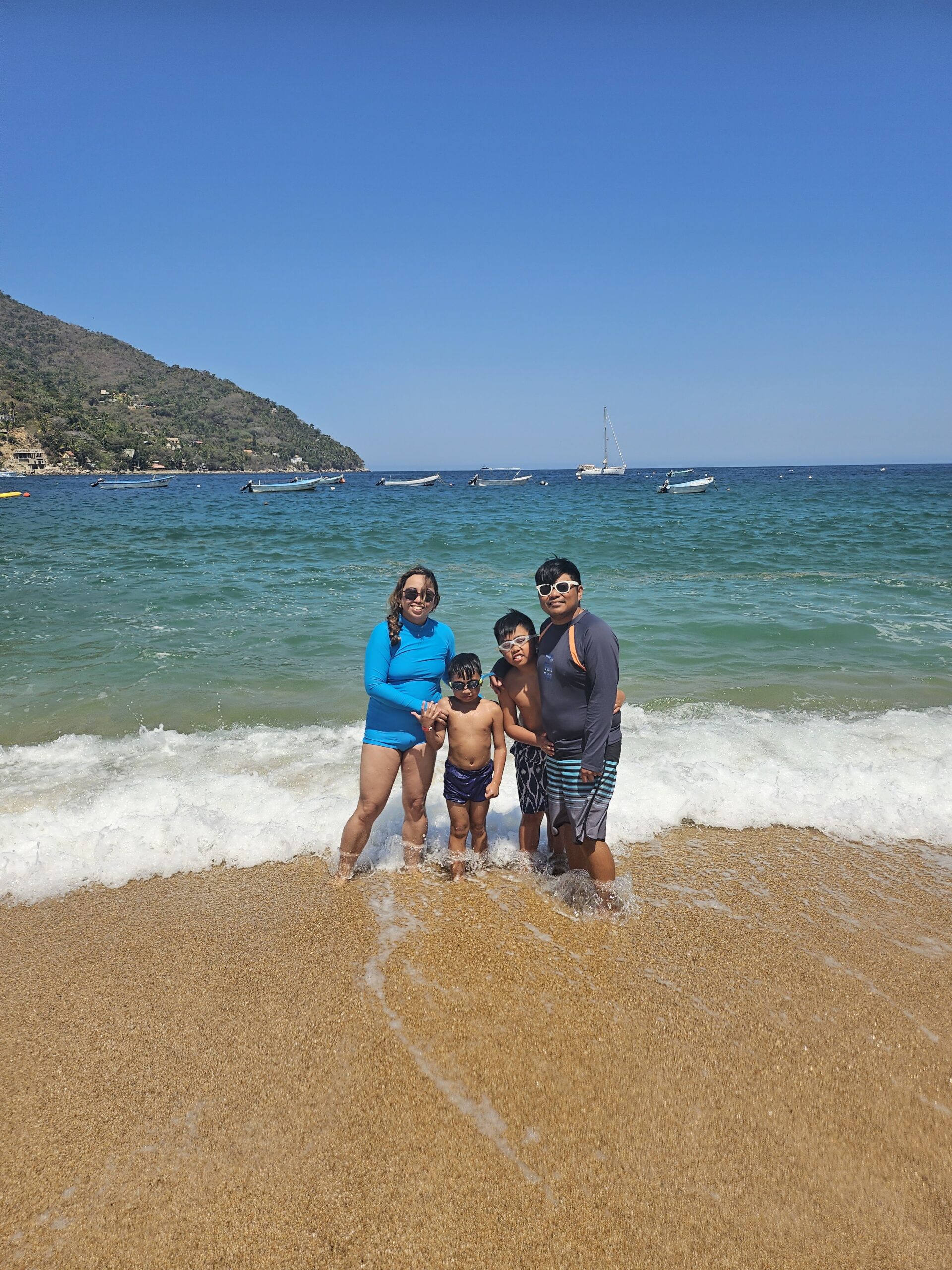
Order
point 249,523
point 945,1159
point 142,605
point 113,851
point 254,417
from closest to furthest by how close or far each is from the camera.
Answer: point 945,1159 → point 113,851 → point 142,605 → point 249,523 → point 254,417

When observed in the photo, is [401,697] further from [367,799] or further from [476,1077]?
[476,1077]

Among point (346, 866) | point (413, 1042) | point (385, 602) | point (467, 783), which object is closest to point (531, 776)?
point (467, 783)

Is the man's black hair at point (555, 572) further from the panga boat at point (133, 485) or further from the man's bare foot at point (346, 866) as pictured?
the panga boat at point (133, 485)

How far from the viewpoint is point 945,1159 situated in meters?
2.49

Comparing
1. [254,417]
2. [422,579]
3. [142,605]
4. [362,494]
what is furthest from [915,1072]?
[254,417]

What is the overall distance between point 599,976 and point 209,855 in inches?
107

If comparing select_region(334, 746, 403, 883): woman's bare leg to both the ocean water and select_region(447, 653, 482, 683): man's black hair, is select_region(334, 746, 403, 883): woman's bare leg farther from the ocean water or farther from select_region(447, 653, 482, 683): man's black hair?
select_region(447, 653, 482, 683): man's black hair

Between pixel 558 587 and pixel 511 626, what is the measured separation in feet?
1.55

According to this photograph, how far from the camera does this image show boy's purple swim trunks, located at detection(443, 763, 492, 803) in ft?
14.1

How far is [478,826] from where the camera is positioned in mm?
4453

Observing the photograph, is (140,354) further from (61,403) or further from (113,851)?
(113,851)

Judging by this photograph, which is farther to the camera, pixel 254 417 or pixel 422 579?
pixel 254 417

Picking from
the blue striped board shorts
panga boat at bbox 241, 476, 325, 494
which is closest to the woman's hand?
the blue striped board shorts

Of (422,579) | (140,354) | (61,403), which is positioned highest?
(140,354)
